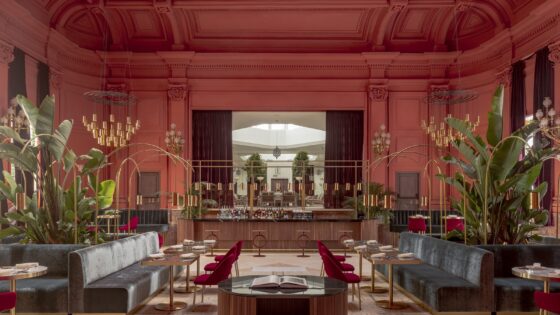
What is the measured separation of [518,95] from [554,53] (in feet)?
6.63

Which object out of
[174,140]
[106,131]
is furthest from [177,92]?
[106,131]

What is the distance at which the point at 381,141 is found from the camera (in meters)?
14.6

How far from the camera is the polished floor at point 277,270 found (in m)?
6.43

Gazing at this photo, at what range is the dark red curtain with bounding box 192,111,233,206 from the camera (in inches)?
628

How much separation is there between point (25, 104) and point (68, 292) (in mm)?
2766

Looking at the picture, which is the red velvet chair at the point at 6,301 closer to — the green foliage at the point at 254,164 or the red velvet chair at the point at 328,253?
the red velvet chair at the point at 328,253

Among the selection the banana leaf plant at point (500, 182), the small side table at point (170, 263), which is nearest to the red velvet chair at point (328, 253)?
the small side table at point (170, 263)

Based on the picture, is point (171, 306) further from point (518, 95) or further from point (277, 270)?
point (518, 95)

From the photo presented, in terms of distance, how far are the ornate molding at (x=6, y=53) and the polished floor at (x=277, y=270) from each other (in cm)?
559

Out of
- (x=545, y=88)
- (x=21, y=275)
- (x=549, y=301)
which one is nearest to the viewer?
(x=549, y=301)

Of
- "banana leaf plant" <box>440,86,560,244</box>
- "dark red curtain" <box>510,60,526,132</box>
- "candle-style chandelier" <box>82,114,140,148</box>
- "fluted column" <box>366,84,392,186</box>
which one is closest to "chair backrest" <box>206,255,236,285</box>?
"banana leaf plant" <box>440,86,560,244</box>

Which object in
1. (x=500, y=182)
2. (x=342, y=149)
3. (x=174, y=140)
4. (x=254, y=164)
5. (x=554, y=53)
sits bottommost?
(x=500, y=182)

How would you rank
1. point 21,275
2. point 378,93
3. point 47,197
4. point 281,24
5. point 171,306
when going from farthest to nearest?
point 378,93, point 281,24, point 47,197, point 171,306, point 21,275

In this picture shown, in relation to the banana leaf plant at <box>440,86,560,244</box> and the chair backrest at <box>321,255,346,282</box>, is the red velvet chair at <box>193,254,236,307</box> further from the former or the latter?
the banana leaf plant at <box>440,86,560,244</box>
